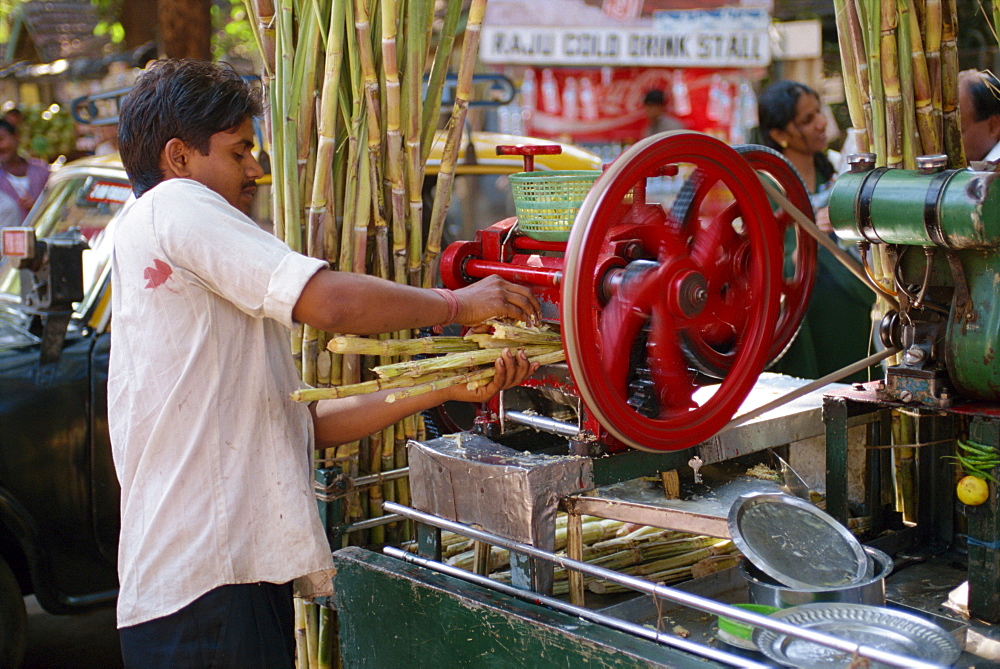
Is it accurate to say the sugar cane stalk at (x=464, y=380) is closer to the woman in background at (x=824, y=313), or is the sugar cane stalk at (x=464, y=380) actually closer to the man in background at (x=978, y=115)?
the man in background at (x=978, y=115)

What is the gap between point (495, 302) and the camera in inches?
82.8

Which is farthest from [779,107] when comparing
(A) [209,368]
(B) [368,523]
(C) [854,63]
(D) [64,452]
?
(A) [209,368]

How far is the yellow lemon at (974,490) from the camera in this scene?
201 centimetres

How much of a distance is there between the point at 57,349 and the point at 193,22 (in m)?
2.83

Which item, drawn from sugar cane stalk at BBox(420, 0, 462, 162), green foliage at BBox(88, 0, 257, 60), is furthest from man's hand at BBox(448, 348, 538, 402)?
green foliage at BBox(88, 0, 257, 60)

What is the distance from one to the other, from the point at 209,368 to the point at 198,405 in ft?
0.25

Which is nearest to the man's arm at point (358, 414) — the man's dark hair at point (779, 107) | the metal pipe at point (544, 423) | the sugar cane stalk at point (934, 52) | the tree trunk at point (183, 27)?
the metal pipe at point (544, 423)

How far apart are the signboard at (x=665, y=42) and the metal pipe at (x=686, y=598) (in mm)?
5944

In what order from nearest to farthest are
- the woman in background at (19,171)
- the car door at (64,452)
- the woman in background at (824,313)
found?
the car door at (64,452) → the woman in background at (824,313) → the woman in background at (19,171)

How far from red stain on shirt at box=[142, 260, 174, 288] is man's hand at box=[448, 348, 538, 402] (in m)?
0.65

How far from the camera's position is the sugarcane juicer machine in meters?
1.87

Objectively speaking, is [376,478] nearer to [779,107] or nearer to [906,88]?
[906,88]

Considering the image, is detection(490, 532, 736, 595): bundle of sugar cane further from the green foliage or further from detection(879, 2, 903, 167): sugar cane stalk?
the green foliage

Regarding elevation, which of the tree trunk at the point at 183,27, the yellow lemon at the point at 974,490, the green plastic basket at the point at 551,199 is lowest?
the yellow lemon at the point at 974,490
